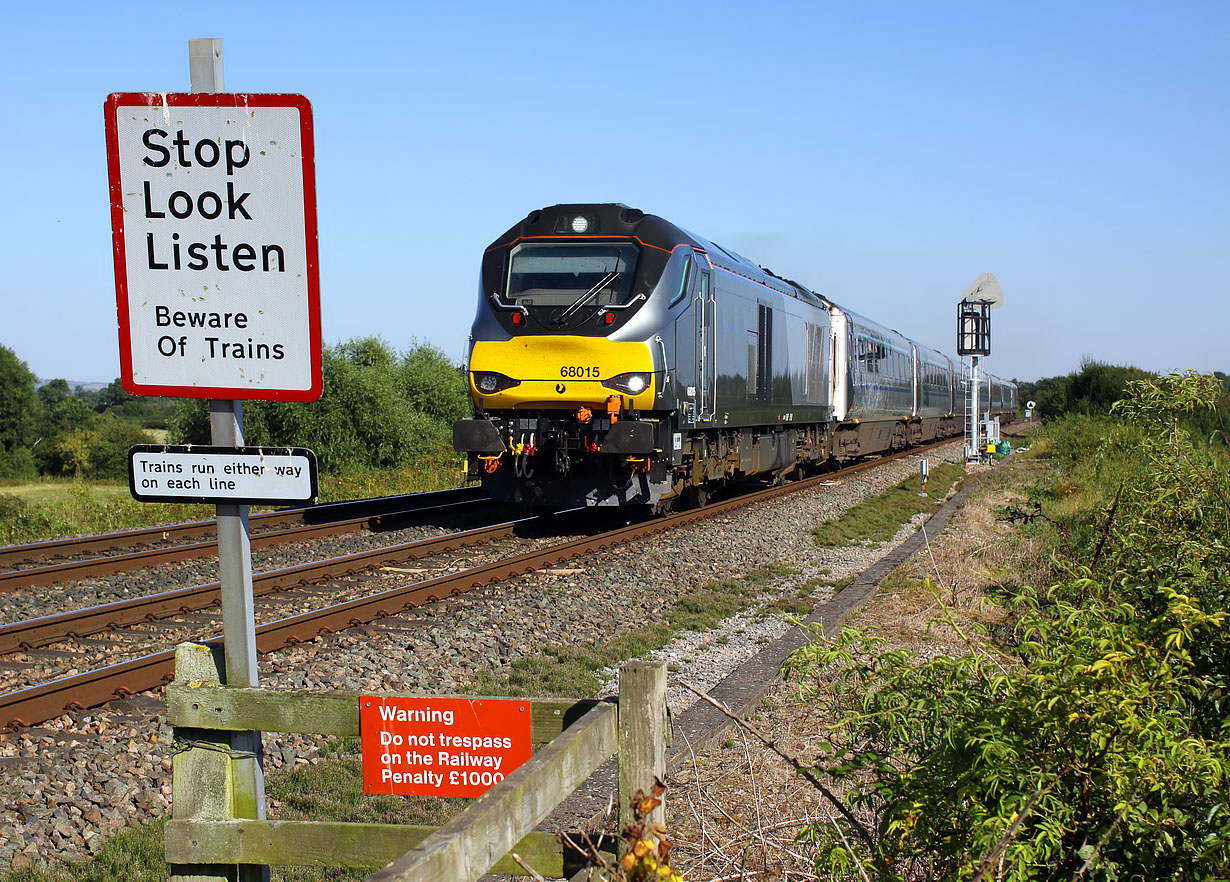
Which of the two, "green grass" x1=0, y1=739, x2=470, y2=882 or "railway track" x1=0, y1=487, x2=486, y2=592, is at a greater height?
"railway track" x1=0, y1=487, x2=486, y2=592

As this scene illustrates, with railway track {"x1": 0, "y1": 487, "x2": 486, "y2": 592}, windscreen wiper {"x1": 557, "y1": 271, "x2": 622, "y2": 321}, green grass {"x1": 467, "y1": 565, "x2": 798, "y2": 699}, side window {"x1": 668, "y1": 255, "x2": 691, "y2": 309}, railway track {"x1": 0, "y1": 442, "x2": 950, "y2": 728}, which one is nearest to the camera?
railway track {"x1": 0, "y1": 442, "x2": 950, "y2": 728}

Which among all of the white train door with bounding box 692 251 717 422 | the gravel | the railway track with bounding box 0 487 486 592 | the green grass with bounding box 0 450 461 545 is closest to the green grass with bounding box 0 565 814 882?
the gravel

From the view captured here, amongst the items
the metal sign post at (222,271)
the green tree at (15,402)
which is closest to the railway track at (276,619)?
the metal sign post at (222,271)

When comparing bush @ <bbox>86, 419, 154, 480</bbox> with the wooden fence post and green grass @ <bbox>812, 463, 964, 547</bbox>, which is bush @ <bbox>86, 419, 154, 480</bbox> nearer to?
green grass @ <bbox>812, 463, 964, 547</bbox>

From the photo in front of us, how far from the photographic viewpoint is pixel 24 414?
6347 cm

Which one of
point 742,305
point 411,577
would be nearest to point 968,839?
point 411,577

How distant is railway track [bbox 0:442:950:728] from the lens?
236 inches

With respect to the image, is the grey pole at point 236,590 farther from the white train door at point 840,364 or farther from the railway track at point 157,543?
the white train door at point 840,364

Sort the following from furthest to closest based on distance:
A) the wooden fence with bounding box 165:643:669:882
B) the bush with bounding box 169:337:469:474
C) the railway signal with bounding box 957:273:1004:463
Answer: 1. the railway signal with bounding box 957:273:1004:463
2. the bush with bounding box 169:337:469:474
3. the wooden fence with bounding box 165:643:669:882

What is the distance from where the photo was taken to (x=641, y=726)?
2514 mm

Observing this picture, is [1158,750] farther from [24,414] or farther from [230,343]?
[24,414]

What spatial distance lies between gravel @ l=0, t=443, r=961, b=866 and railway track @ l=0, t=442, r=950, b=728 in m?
0.16

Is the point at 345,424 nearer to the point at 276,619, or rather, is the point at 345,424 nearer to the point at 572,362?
the point at 572,362

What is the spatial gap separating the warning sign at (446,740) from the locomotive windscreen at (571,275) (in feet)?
32.6
